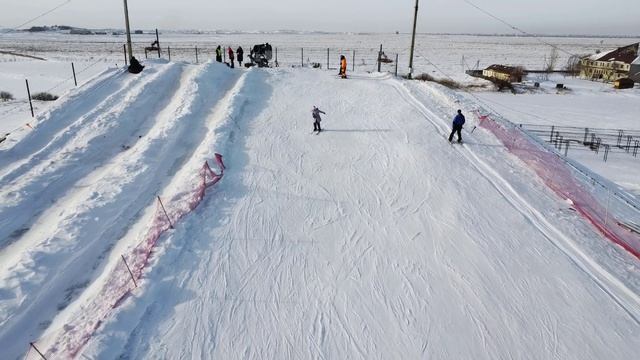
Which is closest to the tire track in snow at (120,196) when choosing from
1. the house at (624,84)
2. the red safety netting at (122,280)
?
the red safety netting at (122,280)

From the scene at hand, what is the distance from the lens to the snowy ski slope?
23.5 ft

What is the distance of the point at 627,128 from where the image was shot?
108 ft

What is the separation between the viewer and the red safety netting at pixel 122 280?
6.55 meters

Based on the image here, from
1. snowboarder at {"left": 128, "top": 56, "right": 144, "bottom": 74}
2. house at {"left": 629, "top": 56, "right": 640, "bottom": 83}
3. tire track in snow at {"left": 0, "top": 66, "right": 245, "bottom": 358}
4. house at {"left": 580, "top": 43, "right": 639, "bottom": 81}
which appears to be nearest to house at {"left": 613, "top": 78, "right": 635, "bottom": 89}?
house at {"left": 629, "top": 56, "right": 640, "bottom": 83}

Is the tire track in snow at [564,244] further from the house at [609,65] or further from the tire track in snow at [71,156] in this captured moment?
the house at [609,65]

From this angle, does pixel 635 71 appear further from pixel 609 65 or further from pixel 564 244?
pixel 564 244

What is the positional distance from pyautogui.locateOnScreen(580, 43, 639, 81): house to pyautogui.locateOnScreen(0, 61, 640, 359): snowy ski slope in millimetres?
64897

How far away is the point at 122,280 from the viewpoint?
25.9 feet

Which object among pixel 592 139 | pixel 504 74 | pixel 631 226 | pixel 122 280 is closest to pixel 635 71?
pixel 504 74

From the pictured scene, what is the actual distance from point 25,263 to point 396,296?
746 cm

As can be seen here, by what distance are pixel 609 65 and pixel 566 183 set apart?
223ft

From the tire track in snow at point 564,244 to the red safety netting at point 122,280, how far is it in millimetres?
9183

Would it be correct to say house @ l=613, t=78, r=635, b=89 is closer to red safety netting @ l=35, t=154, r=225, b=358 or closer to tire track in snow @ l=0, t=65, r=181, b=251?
tire track in snow @ l=0, t=65, r=181, b=251

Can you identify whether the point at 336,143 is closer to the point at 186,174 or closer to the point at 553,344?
the point at 186,174
